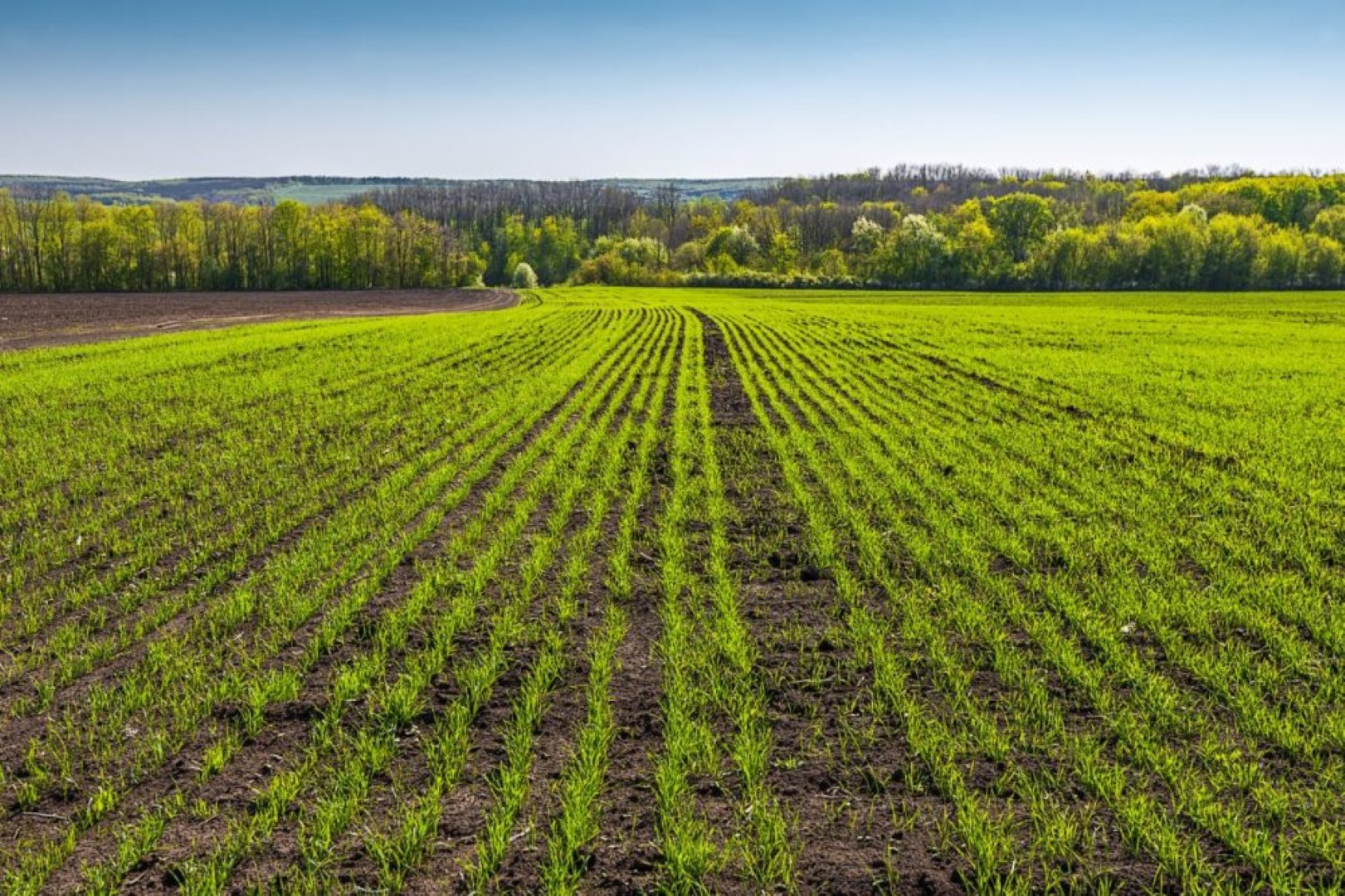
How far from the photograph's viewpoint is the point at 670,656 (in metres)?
7.11

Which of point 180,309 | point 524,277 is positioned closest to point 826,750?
point 180,309

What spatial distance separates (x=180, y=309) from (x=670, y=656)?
224ft

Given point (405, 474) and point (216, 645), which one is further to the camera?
point (405, 474)

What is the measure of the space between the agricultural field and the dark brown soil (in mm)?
29524

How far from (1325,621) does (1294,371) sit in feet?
82.5

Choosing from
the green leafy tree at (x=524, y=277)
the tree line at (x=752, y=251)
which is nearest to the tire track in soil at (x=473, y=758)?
the tree line at (x=752, y=251)

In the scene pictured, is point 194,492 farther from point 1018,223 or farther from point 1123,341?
point 1018,223

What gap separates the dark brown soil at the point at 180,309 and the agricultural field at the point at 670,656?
2952 centimetres

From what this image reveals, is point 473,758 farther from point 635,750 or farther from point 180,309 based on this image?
point 180,309

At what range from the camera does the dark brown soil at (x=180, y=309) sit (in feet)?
133

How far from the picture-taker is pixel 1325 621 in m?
7.60

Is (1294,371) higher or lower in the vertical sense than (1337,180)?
lower

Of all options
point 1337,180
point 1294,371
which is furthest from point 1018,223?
point 1294,371

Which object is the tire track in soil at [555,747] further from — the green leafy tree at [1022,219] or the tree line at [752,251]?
the green leafy tree at [1022,219]
